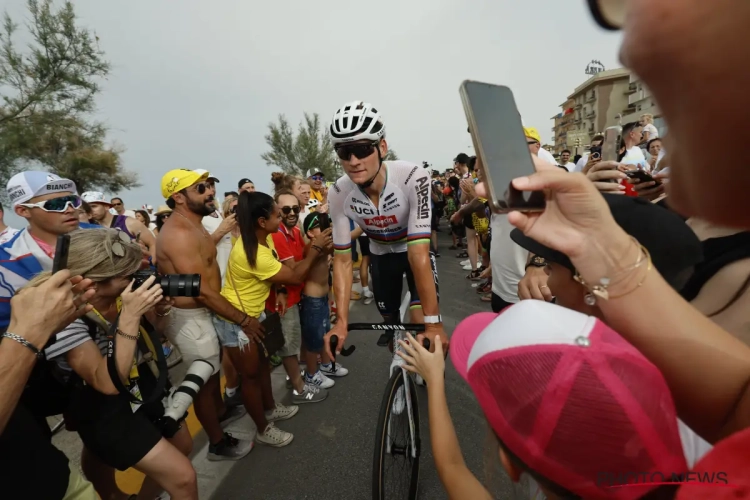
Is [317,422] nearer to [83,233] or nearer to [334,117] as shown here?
[83,233]

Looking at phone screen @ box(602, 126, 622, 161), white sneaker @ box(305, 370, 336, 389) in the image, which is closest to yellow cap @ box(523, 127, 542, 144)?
phone screen @ box(602, 126, 622, 161)

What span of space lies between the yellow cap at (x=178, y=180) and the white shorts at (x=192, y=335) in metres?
1.12

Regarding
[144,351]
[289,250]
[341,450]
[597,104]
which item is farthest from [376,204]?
[597,104]

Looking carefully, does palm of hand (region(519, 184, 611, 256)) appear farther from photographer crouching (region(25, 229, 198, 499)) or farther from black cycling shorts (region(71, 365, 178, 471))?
black cycling shorts (region(71, 365, 178, 471))

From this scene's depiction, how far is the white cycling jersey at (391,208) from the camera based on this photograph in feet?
8.36

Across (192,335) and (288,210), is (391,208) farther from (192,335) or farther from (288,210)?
(192,335)

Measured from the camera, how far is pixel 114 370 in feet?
5.69

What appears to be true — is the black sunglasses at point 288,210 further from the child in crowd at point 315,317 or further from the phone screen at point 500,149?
the phone screen at point 500,149

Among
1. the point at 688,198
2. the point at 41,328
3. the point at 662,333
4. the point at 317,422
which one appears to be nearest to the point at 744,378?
the point at 662,333

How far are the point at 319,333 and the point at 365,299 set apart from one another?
298 cm

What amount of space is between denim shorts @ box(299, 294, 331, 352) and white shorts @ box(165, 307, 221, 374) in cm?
100

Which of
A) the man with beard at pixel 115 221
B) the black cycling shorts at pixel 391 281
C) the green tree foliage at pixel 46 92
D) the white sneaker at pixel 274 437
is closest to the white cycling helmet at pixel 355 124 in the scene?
the black cycling shorts at pixel 391 281

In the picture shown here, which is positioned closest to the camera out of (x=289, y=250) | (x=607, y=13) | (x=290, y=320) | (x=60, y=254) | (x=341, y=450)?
(x=607, y=13)

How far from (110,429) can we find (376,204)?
213 centimetres
